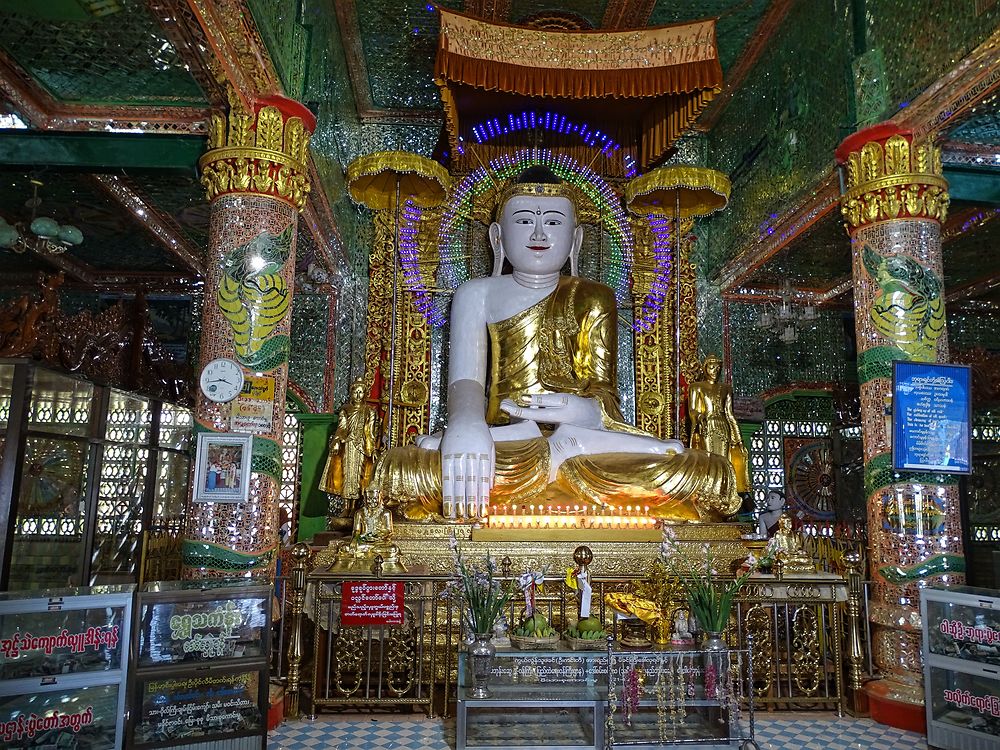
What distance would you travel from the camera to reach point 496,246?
8.37m

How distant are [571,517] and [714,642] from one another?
8.89 feet

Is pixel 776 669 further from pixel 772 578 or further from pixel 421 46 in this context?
pixel 421 46

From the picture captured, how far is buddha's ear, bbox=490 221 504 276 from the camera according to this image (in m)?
8.31

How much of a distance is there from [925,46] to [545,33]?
338 cm

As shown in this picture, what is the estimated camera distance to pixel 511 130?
8.80 metres

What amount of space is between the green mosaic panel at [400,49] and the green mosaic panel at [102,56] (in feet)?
9.47

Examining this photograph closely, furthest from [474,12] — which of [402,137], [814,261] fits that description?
[814,261]

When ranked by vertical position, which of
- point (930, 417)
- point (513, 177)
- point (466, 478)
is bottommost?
point (466, 478)

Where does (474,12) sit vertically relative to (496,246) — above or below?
above

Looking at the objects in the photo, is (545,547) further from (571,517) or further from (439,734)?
(439,734)

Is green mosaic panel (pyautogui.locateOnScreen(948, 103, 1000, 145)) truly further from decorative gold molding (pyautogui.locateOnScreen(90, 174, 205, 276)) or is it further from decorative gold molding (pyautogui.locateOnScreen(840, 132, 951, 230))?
decorative gold molding (pyautogui.locateOnScreen(90, 174, 205, 276))

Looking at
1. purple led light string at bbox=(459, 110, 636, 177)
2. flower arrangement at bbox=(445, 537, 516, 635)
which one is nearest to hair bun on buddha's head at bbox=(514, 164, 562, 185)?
purple led light string at bbox=(459, 110, 636, 177)

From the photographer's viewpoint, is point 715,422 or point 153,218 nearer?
point 153,218

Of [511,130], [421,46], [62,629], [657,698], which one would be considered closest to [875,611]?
[657,698]
